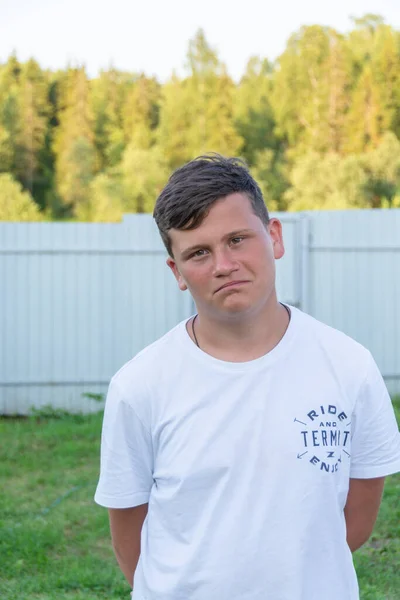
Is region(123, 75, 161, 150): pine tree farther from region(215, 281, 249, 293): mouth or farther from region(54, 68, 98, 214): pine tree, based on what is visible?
region(215, 281, 249, 293): mouth

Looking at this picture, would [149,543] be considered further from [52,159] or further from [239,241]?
[52,159]

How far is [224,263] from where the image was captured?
1.56 metres

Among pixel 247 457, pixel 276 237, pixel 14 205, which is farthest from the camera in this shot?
pixel 14 205

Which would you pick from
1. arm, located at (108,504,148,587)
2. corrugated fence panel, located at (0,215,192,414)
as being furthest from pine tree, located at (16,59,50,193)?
arm, located at (108,504,148,587)

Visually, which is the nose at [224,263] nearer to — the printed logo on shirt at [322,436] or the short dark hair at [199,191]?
the short dark hair at [199,191]

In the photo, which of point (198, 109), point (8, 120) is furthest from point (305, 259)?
point (8, 120)

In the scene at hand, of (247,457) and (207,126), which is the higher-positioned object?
(207,126)

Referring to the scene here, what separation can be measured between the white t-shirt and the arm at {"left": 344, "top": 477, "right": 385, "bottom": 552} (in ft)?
0.44

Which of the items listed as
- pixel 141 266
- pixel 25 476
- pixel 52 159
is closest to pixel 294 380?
pixel 25 476

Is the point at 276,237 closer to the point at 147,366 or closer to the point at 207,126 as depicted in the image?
the point at 147,366

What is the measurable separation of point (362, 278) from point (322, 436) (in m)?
6.92

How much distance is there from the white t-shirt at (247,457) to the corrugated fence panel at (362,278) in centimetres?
663

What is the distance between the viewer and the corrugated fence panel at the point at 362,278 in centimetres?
820

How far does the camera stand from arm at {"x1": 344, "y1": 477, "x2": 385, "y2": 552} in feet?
5.76
